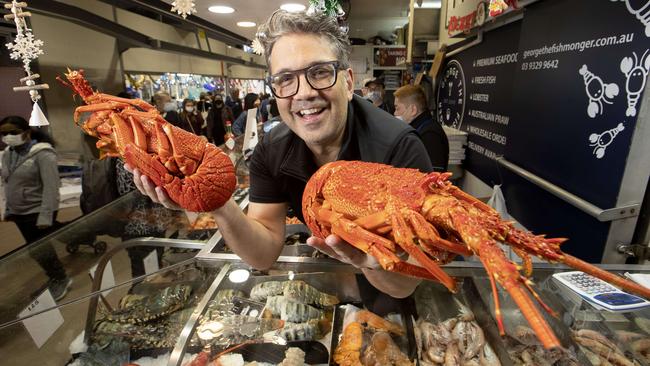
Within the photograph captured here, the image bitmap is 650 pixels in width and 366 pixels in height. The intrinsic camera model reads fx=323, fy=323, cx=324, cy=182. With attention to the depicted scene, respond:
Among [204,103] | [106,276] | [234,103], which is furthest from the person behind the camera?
[234,103]

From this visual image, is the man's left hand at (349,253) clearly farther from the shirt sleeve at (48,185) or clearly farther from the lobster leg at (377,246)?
the shirt sleeve at (48,185)

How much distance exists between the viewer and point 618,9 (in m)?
2.36

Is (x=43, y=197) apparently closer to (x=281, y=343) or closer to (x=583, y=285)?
(x=281, y=343)

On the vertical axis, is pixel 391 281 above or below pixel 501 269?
below

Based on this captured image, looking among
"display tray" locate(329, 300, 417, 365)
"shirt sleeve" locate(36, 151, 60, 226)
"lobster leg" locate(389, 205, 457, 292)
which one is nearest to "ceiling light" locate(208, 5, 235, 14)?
A: "shirt sleeve" locate(36, 151, 60, 226)

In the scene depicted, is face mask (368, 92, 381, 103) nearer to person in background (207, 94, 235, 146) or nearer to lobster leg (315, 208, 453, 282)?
person in background (207, 94, 235, 146)

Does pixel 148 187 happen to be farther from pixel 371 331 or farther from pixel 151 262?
pixel 151 262

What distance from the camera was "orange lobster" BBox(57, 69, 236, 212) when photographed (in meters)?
1.34

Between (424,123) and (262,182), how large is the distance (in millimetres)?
2679

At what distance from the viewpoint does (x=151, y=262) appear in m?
2.92

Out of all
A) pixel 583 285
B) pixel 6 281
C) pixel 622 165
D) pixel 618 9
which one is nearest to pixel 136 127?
pixel 6 281

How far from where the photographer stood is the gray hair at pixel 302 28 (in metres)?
1.39

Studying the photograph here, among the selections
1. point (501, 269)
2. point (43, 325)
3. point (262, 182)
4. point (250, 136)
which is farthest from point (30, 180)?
point (501, 269)

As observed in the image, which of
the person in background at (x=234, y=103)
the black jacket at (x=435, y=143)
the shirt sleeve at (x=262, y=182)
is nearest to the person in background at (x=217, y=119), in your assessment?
the person in background at (x=234, y=103)
